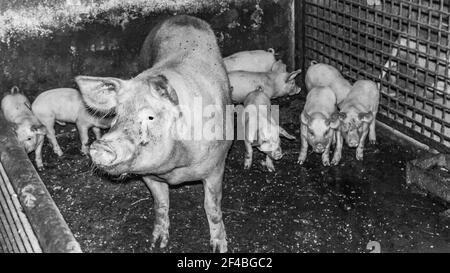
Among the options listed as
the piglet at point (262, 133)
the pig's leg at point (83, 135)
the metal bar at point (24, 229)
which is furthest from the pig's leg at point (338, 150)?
the metal bar at point (24, 229)

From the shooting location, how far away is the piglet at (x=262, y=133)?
5.98 m

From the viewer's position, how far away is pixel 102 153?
3.55 meters

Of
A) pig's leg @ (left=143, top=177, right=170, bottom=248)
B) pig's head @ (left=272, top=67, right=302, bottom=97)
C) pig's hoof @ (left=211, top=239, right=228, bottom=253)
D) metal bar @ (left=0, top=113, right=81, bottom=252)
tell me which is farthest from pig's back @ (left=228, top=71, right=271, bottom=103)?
metal bar @ (left=0, top=113, right=81, bottom=252)

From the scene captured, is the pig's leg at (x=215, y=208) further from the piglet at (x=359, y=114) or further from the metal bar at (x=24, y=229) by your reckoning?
the piglet at (x=359, y=114)

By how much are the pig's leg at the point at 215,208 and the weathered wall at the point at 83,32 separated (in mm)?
2918

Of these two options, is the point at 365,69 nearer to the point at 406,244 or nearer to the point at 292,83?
the point at 292,83

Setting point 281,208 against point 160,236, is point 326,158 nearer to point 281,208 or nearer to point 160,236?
point 281,208

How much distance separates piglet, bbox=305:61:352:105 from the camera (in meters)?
6.70

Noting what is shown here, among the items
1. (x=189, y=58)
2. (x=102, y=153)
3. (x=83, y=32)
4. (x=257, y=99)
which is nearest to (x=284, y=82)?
(x=257, y=99)

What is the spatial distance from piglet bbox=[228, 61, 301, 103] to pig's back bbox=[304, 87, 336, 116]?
62 cm

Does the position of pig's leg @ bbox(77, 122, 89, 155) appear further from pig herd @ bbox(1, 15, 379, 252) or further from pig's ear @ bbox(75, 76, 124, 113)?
pig's ear @ bbox(75, 76, 124, 113)

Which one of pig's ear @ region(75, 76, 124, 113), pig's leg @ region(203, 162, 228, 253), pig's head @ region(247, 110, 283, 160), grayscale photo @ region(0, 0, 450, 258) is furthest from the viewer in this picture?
pig's head @ region(247, 110, 283, 160)

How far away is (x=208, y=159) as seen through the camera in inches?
178
